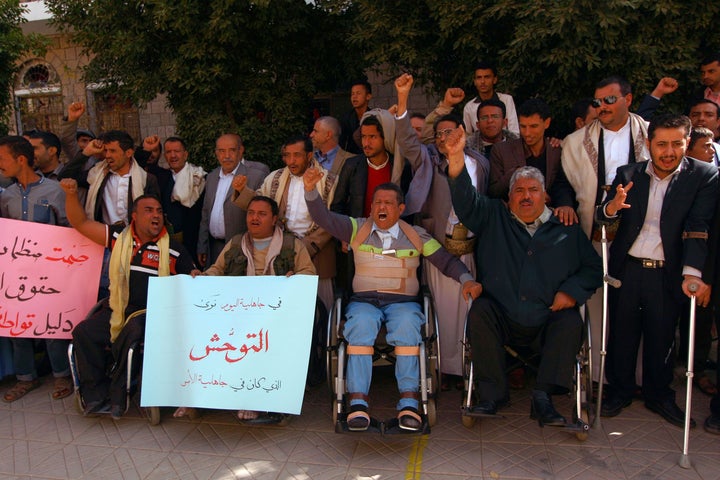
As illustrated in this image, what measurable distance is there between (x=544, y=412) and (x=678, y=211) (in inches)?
58.0

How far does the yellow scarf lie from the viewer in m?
3.94

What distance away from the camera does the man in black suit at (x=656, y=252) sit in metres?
3.42

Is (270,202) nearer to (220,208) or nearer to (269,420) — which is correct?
(220,208)

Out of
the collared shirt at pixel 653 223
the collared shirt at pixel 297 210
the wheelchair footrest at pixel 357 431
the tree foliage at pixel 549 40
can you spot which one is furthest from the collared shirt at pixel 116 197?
the collared shirt at pixel 653 223

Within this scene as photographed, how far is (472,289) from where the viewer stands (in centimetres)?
365

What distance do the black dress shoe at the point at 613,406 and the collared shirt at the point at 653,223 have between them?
0.99m

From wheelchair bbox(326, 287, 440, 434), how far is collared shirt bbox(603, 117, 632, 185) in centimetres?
152

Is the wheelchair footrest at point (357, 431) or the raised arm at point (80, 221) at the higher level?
the raised arm at point (80, 221)

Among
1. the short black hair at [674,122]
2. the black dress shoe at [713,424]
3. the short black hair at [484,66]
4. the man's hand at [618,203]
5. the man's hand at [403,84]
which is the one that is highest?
the short black hair at [484,66]

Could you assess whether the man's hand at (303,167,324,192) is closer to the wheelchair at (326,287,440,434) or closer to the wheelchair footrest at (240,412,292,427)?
the wheelchair at (326,287,440,434)

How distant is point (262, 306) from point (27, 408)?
198cm

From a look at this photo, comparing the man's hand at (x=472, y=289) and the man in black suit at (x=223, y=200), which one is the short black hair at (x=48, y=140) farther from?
the man's hand at (x=472, y=289)

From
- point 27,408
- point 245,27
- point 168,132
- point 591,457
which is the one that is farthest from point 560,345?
point 168,132

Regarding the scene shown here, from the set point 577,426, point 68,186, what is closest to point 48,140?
point 68,186
